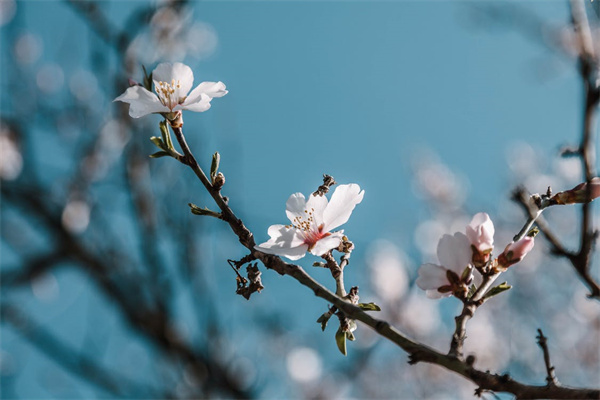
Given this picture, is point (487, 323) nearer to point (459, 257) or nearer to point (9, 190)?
point (9, 190)

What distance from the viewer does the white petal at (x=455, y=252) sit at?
1.22 metres

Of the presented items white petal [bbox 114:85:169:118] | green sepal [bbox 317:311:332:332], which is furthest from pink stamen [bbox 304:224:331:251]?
white petal [bbox 114:85:169:118]

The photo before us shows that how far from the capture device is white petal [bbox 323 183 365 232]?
133 cm

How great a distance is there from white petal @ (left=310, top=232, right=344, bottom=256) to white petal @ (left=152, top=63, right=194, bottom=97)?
54cm

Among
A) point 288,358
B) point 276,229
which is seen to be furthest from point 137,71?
point 288,358

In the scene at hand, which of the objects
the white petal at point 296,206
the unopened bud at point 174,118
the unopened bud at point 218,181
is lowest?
the unopened bud at point 218,181

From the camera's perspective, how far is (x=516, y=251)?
1.20 m

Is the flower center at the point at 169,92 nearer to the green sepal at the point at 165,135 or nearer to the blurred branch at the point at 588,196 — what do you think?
the green sepal at the point at 165,135

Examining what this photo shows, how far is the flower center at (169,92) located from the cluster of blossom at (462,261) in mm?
726

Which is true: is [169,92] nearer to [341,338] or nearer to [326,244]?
[326,244]

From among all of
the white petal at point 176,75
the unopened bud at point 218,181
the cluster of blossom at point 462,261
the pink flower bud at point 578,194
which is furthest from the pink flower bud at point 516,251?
the white petal at point 176,75

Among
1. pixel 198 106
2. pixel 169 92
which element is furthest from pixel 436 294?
pixel 169 92

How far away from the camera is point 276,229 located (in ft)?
4.31

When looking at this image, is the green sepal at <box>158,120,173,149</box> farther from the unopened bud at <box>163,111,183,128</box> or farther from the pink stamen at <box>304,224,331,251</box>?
the pink stamen at <box>304,224,331,251</box>
